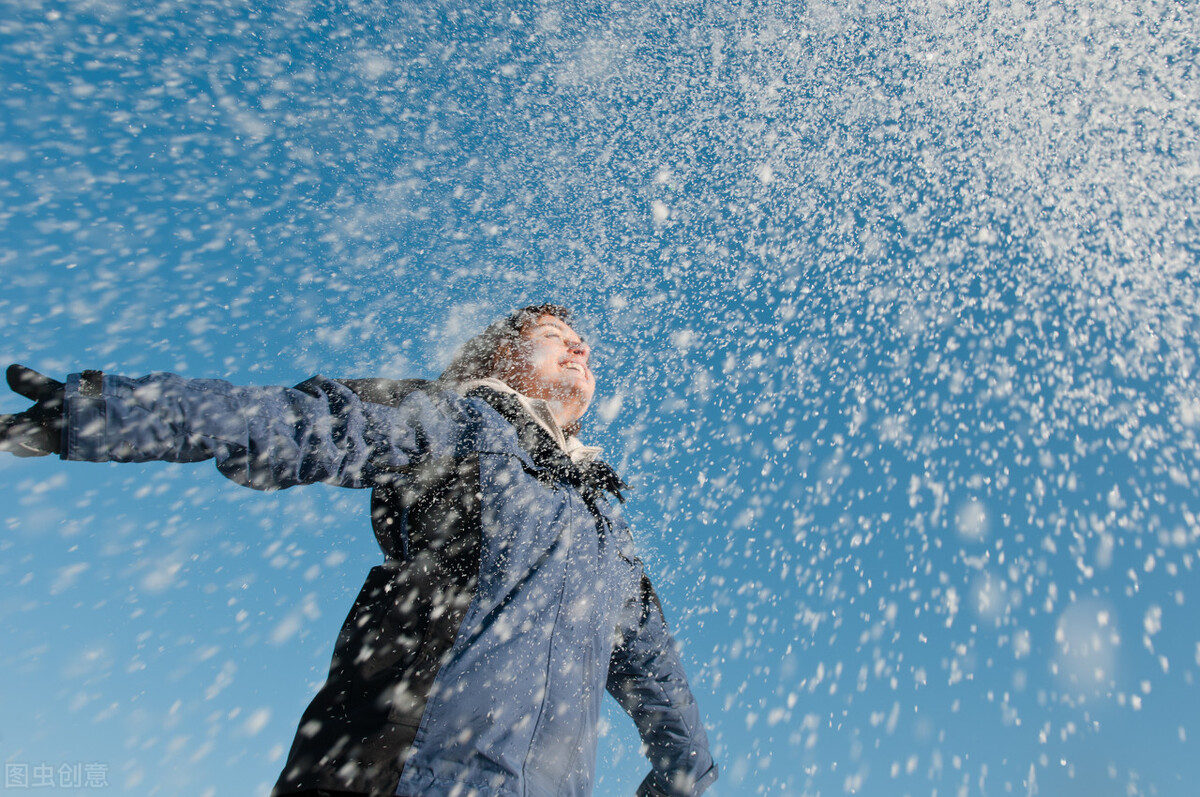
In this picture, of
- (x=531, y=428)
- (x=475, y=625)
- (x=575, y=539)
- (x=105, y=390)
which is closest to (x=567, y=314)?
(x=531, y=428)

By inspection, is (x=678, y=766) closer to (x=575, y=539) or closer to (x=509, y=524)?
(x=575, y=539)

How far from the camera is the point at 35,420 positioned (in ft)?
4.69

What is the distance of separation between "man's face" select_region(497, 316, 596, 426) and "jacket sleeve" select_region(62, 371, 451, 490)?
95 centimetres

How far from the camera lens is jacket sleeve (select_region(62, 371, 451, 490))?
1480 mm

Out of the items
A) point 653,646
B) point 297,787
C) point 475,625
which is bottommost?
point 653,646

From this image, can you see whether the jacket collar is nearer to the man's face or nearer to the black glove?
the man's face

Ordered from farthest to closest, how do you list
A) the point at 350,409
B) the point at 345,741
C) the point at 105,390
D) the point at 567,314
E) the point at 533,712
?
the point at 567,314
the point at 350,409
the point at 533,712
the point at 345,741
the point at 105,390

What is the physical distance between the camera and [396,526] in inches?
90.0

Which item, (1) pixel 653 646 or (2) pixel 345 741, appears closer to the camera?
(2) pixel 345 741

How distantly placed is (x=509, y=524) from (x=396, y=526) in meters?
0.46

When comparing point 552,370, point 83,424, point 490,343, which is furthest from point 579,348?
point 83,424

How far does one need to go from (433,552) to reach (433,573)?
86 millimetres

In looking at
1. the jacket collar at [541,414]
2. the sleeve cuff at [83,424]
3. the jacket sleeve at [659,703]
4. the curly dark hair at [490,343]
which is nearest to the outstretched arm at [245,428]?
the sleeve cuff at [83,424]

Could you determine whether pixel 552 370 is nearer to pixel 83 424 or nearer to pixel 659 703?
pixel 659 703
